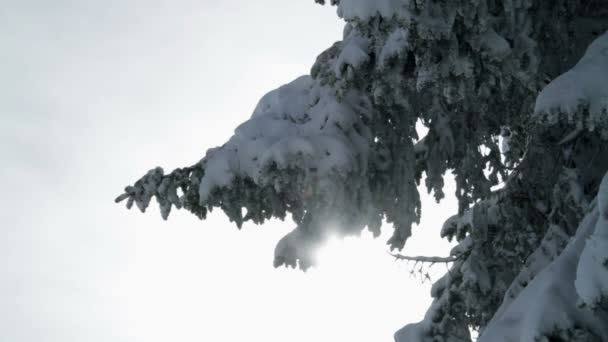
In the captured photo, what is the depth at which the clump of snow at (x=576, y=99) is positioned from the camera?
11.9 ft

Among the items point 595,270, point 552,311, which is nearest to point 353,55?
point 552,311

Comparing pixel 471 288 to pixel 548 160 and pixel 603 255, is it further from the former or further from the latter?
pixel 603 255

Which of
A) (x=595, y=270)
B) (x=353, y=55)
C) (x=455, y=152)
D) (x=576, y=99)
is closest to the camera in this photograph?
(x=595, y=270)

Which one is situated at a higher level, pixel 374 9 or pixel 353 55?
pixel 353 55

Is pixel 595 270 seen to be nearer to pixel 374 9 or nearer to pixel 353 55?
pixel 374 9

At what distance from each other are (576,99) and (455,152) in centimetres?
268

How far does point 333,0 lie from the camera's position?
4770mm

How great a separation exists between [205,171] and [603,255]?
349 cm

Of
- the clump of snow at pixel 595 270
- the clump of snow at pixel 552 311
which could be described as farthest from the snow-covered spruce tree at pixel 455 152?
the clump of snow at pixel 595 270

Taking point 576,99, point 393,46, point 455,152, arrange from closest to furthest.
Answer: point 576,99
point 393,46
point 455,152

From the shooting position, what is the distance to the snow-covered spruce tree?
378 centimetres

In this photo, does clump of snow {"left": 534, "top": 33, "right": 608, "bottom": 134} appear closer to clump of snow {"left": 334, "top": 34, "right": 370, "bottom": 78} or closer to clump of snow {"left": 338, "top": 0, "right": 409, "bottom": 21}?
clump of snow {"left": 338, "top": 0, "right": 409, "bottom": 21}

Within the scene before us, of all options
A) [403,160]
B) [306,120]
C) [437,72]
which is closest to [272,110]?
[306,120]

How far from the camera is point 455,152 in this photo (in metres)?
6.31
